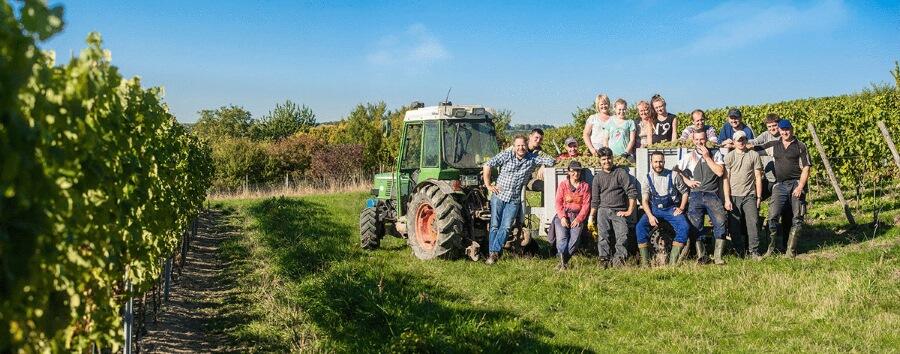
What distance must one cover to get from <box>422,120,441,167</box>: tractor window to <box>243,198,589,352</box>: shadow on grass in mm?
1337

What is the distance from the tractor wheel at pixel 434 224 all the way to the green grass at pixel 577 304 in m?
0.22

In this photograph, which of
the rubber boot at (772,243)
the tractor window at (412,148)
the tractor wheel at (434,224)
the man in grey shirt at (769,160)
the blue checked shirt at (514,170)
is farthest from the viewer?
the tractor window at (412,148)

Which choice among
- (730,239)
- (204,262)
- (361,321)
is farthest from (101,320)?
(204,262)

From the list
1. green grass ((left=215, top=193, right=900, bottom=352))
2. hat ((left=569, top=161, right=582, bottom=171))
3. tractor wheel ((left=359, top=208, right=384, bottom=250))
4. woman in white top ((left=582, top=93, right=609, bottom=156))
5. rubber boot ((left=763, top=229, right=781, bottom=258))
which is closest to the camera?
green grass ((left=215, top=193, right=900, bottom=352))

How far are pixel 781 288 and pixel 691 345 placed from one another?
1.86 metres

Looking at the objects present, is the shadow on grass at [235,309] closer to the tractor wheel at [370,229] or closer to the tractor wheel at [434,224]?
the tractor wheel at [370,229]

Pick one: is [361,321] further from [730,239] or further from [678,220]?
[730,239]

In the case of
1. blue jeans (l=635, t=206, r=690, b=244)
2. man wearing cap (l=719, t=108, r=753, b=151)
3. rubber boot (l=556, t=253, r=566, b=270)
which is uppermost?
man wearing cap (l=719, t=108, r=753, b=151)

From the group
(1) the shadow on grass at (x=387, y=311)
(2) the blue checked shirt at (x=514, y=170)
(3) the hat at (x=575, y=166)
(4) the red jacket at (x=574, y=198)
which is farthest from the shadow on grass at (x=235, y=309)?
(3) the hat at (x=575, y=166)

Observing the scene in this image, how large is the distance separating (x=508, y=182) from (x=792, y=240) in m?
3.08

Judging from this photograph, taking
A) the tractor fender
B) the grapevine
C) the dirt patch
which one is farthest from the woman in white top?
the grapevine

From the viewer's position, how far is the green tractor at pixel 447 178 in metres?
9.37

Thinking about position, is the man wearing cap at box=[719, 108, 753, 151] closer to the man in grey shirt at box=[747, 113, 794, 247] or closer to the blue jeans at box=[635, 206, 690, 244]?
the man in grey shirt at box=[747, 113, 794, 247]

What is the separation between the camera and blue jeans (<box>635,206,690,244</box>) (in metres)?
8.51
